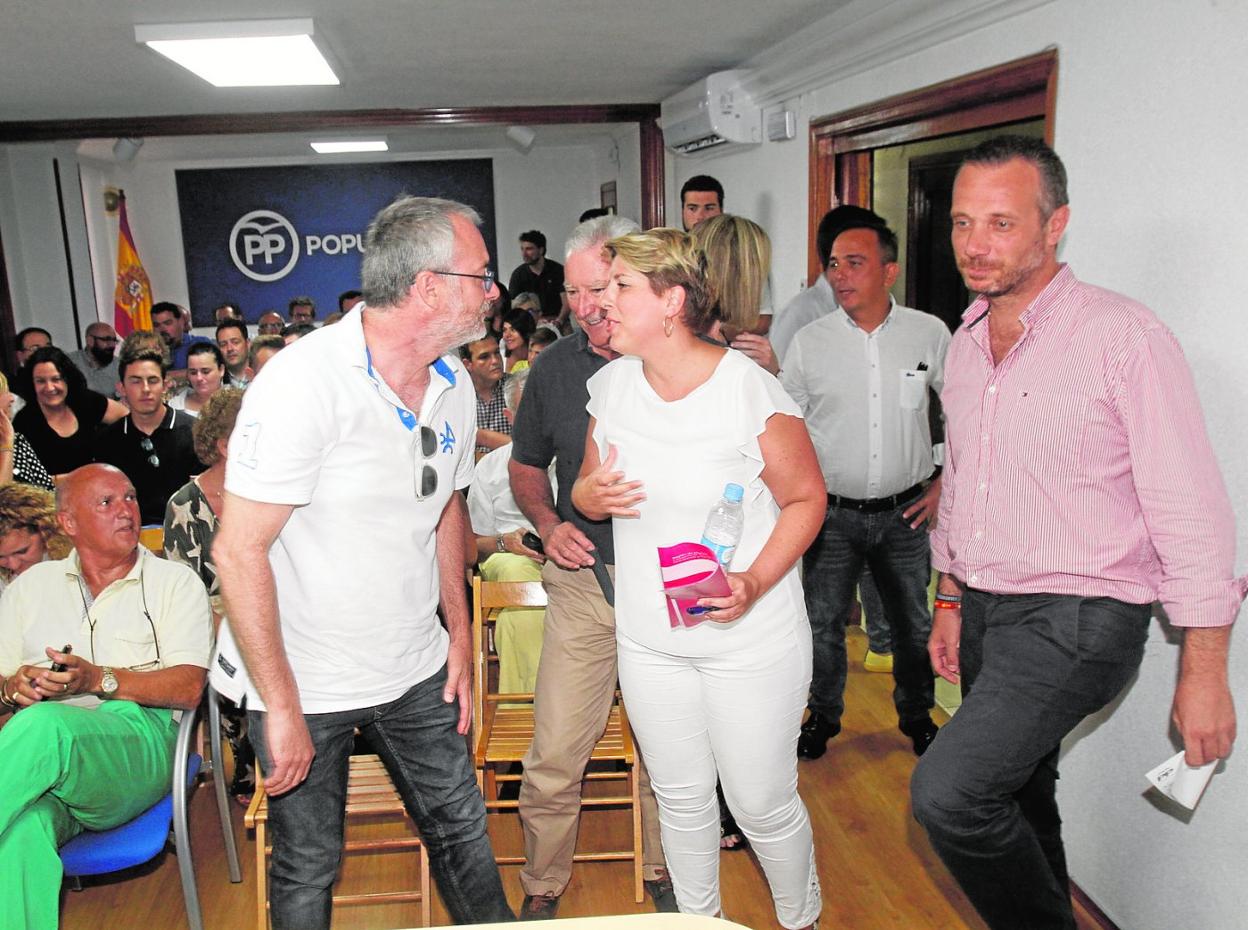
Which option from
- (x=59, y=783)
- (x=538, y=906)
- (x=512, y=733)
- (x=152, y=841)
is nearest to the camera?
(x=59, y=783)

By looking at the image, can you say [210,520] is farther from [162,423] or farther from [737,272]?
[737,272]

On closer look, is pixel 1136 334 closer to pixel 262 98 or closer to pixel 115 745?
pixel 115 745

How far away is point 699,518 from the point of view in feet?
6.84

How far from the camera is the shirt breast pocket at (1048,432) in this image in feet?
6.25

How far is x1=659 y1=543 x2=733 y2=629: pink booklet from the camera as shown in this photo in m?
1.88

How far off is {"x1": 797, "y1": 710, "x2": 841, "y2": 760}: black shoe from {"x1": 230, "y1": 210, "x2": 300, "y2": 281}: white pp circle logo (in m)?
10.5

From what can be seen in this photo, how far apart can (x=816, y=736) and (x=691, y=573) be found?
6.34 ft

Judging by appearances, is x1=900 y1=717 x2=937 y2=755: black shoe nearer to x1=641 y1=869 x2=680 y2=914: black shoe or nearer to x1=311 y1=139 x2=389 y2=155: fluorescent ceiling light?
x1=641 y1=869 x2=680 y2=914: black shoe

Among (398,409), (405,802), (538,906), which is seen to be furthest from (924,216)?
(405,802)

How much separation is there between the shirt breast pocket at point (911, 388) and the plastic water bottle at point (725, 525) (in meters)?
1.44

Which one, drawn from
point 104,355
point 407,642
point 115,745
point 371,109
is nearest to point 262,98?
point 371,109

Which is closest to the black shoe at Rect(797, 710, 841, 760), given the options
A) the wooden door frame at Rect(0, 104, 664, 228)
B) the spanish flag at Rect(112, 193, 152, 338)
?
the wooden door frame at Rect(0, 104, 664, 228)

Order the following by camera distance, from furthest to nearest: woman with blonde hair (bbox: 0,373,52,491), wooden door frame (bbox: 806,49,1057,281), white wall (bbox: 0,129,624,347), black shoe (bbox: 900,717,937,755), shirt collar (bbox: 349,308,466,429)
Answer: white wall (bbox: 0,129,624,347) → woman with blonde hair (bbox: 0,373,52,491) → black shoe (bbox: 900,717,937,755) → wooden door frame (bbox: 806,49,1057,281) → shirt collar (bbox: 349,308,466,429)

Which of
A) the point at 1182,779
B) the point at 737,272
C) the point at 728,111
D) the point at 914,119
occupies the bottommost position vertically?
the point at 1182,779
